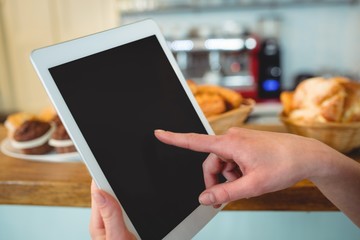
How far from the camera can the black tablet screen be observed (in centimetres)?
54

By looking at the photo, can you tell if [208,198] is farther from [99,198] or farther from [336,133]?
[336,133]

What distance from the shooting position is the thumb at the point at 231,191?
0.54 metres

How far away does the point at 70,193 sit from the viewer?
0.94 m

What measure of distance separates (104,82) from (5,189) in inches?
21.2

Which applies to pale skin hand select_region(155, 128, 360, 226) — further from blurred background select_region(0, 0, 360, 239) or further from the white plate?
blurred background select_region(0, 0, 360, 239)

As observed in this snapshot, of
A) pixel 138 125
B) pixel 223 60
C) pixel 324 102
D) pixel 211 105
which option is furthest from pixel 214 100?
pixel 223 60

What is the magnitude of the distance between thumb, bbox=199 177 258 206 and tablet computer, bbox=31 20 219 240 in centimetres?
8

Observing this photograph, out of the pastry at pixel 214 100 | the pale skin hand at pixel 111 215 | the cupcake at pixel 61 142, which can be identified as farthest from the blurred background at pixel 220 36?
the pale skin hand at pixel 111 215

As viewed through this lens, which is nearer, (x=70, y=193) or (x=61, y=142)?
(x=70, y=193)

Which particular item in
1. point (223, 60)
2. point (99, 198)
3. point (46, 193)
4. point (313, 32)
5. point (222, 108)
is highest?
point (99, 198)

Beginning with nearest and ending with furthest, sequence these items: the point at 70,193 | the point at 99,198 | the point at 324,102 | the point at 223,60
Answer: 1. the point at 99,198
2. the point at 70,193
3. the point at 324,102
4. the point at 223,60

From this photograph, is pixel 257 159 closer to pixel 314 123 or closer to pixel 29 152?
pixel 314 123

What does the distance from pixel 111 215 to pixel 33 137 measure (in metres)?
0.69

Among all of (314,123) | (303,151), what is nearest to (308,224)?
(314,123)
